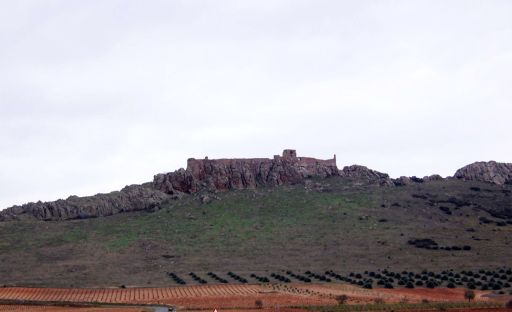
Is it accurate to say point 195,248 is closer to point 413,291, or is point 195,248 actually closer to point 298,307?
point 413,291

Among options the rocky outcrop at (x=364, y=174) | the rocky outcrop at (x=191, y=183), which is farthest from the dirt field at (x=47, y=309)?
the rocky outcrop at (x=364, y=174)

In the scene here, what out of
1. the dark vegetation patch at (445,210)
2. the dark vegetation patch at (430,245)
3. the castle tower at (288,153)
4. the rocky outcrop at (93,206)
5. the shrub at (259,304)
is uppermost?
the castle tower at (288,153)

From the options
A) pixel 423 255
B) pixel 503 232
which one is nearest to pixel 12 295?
pixel 423 255

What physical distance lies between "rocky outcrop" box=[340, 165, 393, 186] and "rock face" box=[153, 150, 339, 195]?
19.6ft

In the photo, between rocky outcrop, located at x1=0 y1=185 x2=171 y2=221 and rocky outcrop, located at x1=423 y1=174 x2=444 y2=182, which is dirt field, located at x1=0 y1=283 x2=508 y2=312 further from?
rocky outcrop, located at x1=423 y1=174 x2=444 y2=182

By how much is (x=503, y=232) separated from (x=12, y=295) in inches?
2155

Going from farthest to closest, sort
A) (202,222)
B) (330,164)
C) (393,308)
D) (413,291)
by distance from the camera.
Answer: (330,164) → (202,222) → (413,291) → (393,308)

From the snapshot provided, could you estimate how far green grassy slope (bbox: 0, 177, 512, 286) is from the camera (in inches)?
2739

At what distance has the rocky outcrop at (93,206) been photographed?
291 ft

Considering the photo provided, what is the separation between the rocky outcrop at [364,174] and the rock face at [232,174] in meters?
5.97

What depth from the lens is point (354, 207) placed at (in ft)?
296

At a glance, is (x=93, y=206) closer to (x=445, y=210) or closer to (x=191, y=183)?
(x=191, y=183)

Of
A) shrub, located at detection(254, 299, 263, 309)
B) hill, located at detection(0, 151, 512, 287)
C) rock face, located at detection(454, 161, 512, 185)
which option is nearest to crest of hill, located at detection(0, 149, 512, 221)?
rock face, located at detection(454, 161, 512, 185)

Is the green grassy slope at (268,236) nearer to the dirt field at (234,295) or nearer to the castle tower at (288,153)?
the dirt field at (234,295)
